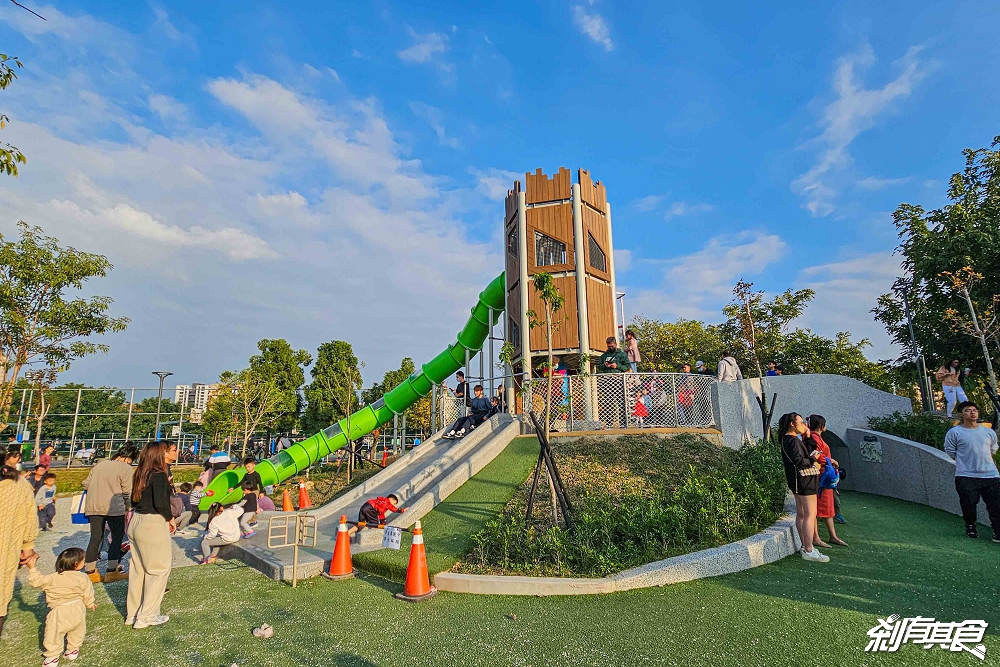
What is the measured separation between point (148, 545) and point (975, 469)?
9568mm

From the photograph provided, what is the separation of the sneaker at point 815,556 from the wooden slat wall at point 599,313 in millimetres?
9067

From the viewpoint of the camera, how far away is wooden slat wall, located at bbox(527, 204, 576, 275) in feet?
49.4

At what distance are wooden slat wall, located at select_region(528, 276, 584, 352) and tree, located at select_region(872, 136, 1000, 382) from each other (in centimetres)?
1053

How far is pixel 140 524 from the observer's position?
187 inches

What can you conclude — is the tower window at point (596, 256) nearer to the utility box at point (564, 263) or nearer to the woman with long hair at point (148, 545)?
the utility box at point (564, 263)

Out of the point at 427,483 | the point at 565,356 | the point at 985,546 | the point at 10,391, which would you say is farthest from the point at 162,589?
the point at 10,391

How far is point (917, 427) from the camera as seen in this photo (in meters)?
11.0

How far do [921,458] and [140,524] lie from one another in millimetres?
12113

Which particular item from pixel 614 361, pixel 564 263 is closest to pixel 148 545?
pixel 614 361

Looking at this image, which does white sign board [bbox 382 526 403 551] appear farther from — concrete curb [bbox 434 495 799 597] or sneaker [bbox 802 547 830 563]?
sneaker [bbox 802 547 830 563]

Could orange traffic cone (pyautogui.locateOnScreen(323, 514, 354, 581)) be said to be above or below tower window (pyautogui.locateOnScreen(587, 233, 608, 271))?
below

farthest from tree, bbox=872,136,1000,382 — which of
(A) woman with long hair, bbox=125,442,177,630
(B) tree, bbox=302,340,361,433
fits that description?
(B) tree, bbox=302,340,361,433

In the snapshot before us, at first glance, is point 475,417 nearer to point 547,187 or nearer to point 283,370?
point 547,187

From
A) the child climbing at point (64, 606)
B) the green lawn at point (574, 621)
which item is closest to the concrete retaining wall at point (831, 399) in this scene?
the green lawn at point (574, 621)
